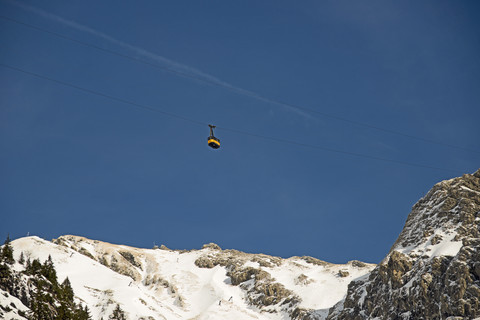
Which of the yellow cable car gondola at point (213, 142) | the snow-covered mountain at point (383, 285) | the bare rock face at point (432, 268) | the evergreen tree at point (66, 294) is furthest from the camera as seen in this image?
the bare rock face at point (432, 268)

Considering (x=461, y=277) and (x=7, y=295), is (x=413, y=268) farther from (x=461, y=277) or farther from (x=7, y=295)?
(x=7, y=295)

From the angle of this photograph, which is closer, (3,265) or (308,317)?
(3,265)

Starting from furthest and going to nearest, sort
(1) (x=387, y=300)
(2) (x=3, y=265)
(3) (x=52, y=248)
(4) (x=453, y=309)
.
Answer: (3) (x=52, y=248)
(1) (x=387, y=300)
(4) (x=453, y=309)
(2) (x=3, y=265)

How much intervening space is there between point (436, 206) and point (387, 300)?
118 ft

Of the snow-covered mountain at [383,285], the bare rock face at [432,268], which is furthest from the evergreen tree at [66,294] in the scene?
the bare rock face at [432,268]

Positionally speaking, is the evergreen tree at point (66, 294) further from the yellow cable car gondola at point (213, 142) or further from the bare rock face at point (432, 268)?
the bare rock face at point (432, 268)

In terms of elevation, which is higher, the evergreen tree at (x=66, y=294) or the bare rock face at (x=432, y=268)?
the bare rock face at (x=432, y=268)

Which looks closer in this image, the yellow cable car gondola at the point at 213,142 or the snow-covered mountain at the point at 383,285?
the yellow cable car gondola at the point at 213,142

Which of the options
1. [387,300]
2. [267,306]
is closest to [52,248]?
[267,306]

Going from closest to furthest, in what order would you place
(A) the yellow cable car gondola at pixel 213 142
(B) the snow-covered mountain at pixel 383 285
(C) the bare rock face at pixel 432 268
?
1. (A) the yellow cable car gondola at pixel 213 142
2. (B) the snow-covered mountain at pixel 383 285
3. (C) the bare rock face at pixel 432 268

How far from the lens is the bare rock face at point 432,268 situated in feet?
410

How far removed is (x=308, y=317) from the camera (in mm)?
176875

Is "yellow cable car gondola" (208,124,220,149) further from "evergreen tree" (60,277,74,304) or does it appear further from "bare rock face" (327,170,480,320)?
"bare rock face" (327,170,480,320)

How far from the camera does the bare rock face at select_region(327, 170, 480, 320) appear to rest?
410 ft
